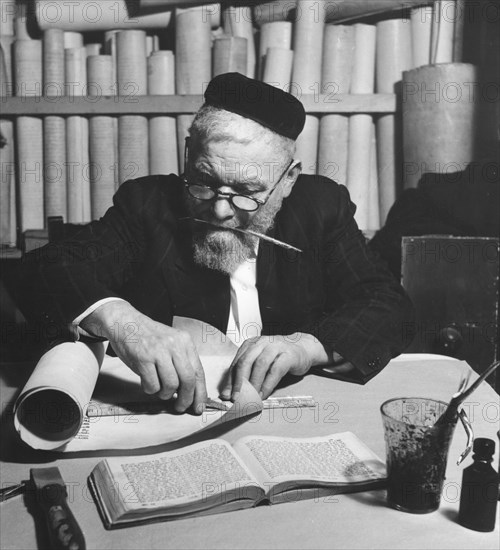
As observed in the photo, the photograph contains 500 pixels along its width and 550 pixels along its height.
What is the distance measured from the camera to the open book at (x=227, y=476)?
0.88 meters

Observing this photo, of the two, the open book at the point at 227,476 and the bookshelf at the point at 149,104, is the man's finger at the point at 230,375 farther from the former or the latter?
the bookshelf at the point at 149,104

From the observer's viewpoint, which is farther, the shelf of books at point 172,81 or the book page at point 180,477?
the shelf of books at point 172,81

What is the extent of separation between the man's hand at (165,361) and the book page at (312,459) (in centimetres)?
17

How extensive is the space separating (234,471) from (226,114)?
3.54ft

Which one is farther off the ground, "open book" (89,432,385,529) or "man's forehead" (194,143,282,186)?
"man's forehead" (194,143,282,186)

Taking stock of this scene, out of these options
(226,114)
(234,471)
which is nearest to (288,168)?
(226,114)

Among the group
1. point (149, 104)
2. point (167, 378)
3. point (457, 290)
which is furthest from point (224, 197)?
point (149, 104)

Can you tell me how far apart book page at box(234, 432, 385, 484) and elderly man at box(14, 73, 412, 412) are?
10.4 inches

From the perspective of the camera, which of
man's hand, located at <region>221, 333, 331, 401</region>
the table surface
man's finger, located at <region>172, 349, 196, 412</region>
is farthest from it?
man's hand, located at <region>221, 333, 331, 401</region>

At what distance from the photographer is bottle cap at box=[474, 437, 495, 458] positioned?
85 cm

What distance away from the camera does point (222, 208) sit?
1796 millimetres

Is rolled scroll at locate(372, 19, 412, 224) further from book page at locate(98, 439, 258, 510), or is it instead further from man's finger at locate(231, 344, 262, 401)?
book page at locate(98, 439, 258, 510)


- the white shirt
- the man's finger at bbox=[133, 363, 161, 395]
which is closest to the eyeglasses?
the white shirt

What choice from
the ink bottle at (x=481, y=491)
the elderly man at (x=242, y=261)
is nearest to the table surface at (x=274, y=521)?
the ink bottle at (x=481, y=491)
